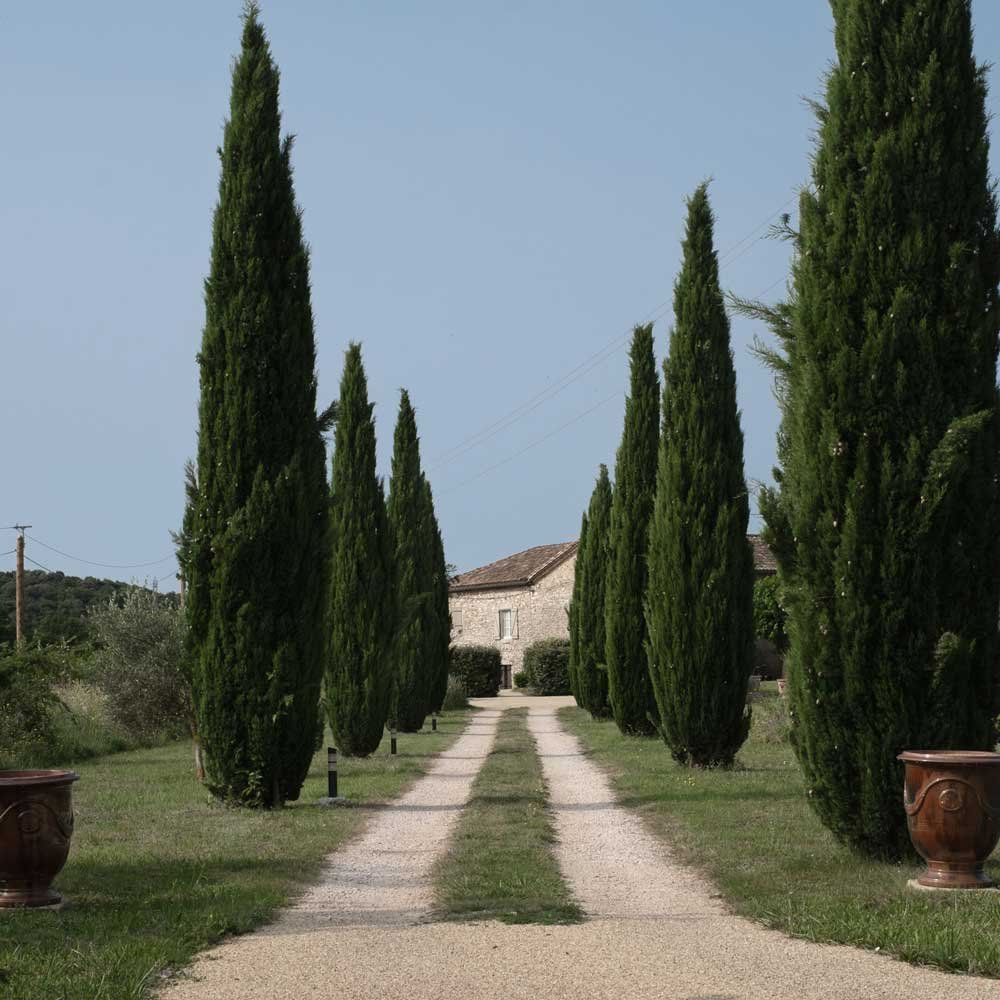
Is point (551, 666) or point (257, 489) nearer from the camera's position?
point (257, 489)

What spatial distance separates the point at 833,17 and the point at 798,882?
6.77 metres

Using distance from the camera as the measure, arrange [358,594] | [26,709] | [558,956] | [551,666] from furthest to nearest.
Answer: [551,666], [358,594], [26,709], [558,956]

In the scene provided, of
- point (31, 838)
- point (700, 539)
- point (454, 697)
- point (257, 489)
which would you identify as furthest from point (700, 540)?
point (454, 697)

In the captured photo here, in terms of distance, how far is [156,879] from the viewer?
891cm

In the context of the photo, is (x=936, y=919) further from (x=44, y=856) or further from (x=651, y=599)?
(x=651, y=599)

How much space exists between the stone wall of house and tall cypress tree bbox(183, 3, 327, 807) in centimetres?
3843

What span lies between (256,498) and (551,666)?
37244mm

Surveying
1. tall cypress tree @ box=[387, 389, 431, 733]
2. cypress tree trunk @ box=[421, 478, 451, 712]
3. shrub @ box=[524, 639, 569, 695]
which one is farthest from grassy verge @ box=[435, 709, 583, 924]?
shrub @ box=[524, 639, 569, 695]

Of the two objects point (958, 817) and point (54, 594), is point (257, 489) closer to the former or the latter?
point (958, 817)

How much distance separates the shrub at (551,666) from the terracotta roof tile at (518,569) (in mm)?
5655

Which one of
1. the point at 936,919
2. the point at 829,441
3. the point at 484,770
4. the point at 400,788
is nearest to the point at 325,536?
the point at 400,788

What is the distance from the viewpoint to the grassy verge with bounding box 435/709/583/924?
7676 millimetres

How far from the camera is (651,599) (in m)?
18.2

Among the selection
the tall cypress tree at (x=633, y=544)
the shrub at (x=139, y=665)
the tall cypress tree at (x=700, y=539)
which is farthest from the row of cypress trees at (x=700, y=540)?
the shrub at (x=139, y=665)
